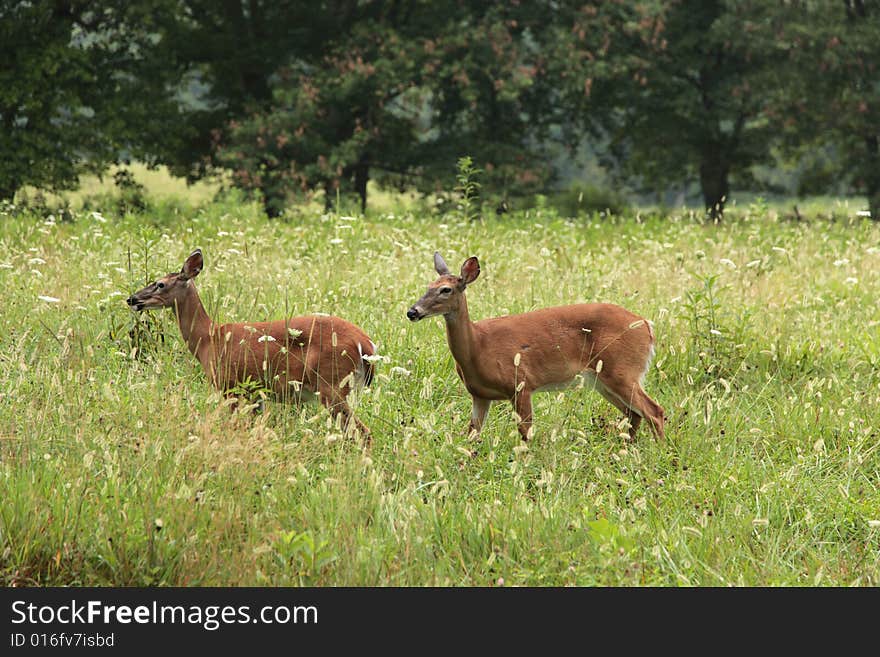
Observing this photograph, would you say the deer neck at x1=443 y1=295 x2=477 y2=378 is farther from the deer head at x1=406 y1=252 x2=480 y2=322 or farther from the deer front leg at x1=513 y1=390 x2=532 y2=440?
the deer front leg at x1=513 y1=390 x2=532 y2=440

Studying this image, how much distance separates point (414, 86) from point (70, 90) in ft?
20.6

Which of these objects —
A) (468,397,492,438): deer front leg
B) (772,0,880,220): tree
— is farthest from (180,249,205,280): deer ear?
(772,0,880,220): tree

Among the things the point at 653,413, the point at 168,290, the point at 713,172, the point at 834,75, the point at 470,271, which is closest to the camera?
the point at 470,271

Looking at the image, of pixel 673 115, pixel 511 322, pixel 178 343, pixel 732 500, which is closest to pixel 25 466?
pixel 178 343

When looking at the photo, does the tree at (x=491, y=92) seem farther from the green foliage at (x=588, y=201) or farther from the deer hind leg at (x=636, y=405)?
the deer hind leg at (x=636, y=405)

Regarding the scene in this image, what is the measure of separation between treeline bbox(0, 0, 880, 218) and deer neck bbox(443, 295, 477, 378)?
14842mm

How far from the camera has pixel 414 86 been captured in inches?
802

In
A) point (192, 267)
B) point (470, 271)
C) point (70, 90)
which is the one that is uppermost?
point (70, 90)

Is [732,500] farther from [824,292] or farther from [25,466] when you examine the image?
[824,292]

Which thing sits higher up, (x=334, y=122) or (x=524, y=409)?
(x=334, y=122)

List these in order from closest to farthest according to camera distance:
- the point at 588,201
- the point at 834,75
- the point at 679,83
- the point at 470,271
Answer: the point at 470,271
the point at 834,75
the point at 679,83
the point at 588,201

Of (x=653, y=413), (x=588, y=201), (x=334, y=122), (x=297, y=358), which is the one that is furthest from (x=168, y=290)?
(x=588, y=201)

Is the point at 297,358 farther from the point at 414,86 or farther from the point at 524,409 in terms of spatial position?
the point at 414,86

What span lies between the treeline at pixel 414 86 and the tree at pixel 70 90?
4cm
